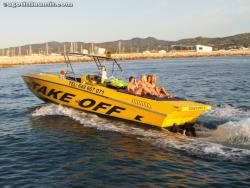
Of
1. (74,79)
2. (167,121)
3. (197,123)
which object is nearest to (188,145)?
(167,121)

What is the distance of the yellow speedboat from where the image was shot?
1277 centimetres

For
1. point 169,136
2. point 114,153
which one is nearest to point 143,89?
point 169,136

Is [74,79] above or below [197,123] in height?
above

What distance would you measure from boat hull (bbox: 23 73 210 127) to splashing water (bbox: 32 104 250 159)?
1.17ft

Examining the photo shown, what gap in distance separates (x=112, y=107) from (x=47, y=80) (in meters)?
4.00

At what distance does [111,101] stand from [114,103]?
0.16m

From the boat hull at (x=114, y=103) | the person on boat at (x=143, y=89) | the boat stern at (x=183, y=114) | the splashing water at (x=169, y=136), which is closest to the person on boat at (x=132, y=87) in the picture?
the person on boat at (x=143, y=89)

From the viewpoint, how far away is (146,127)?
43.4ft

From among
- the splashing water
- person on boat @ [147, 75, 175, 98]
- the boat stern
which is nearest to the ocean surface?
the splashing water

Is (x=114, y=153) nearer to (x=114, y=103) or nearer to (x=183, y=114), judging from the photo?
(x=183, y=114)

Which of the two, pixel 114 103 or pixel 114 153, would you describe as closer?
pixel 114 153

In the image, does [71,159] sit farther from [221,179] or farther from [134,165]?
[221,179]

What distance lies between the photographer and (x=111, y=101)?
1407 centimetres

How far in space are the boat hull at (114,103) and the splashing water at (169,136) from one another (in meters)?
0.36
